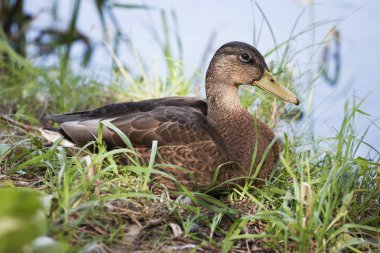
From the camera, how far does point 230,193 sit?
370 centimetres

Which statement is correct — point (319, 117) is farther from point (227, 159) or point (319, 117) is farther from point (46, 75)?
point (46, 75)

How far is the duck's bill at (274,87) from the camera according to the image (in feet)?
13.4

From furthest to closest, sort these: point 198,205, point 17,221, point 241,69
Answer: point 241,69 < point 198,205 < point 17,221

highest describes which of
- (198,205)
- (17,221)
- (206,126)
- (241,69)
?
(241,69)

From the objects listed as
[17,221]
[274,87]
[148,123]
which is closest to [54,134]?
[148,123]

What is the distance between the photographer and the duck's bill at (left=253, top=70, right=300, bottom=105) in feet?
13.4

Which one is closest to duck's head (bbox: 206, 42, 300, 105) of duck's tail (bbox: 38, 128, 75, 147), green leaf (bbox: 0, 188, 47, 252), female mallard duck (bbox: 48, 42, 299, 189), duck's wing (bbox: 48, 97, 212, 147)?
female mallard duck (bbox: 48, 42, 299, 189)

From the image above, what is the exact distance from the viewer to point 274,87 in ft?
13.5

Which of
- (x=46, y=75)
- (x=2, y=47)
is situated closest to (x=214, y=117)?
(x=46, y=75)

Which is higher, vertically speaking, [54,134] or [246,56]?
[246,56]

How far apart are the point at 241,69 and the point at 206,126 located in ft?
1.49

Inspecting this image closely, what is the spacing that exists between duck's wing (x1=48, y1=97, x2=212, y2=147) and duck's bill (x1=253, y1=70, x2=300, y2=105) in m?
0.44

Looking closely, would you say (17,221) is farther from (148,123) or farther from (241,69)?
(241,69)

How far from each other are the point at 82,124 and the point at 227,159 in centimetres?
100
